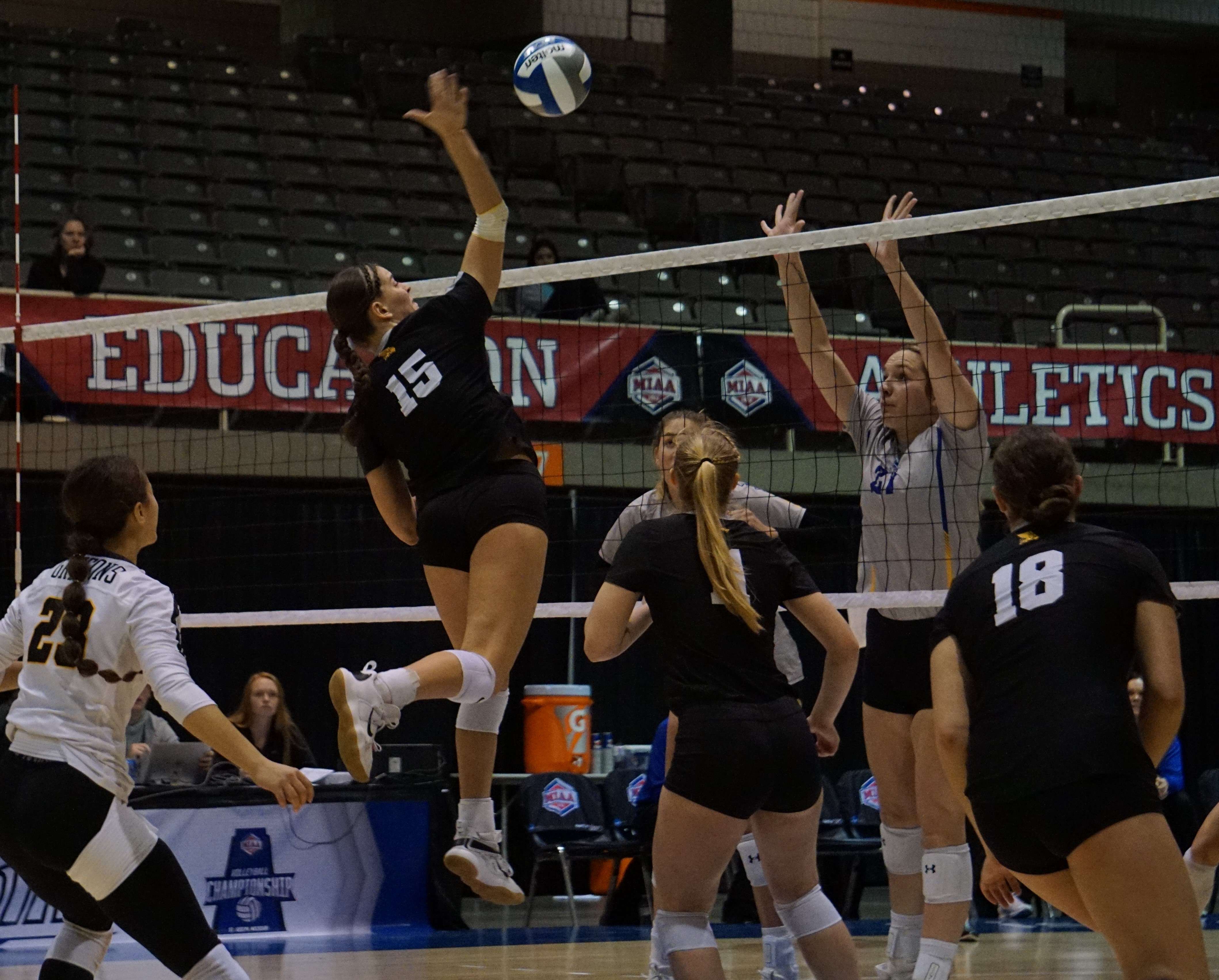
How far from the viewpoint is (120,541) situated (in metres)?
3.95

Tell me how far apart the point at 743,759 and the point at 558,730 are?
23.1ft

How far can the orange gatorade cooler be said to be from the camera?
11.0 meters

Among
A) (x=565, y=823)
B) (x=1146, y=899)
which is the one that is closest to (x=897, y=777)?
(x=1146, y=899)

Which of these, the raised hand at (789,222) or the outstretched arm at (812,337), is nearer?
the outstretched arm at (812,337)

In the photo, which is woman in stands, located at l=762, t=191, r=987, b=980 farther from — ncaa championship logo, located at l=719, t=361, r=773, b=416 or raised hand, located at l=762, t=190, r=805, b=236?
ncaa championship logo, located at l=719, t=361, r=773, b=416

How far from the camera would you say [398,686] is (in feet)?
13.2

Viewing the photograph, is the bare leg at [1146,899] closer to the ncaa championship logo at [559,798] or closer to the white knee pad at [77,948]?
the white knee pad at [77,948]

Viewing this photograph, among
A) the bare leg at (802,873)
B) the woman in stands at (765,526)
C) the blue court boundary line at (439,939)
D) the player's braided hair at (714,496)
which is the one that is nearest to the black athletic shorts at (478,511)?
the player's braided hair at (714,496)

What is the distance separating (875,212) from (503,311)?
6037 mm

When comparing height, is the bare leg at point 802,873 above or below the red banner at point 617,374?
below

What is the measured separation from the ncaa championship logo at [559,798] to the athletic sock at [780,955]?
3951 mm

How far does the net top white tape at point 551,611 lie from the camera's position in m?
5.34

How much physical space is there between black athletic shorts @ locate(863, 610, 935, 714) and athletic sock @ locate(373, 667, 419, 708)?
5.70 feet

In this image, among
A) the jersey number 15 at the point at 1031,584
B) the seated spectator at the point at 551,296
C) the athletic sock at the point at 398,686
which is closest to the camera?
the jersey number 15 at the point at 1031,584
